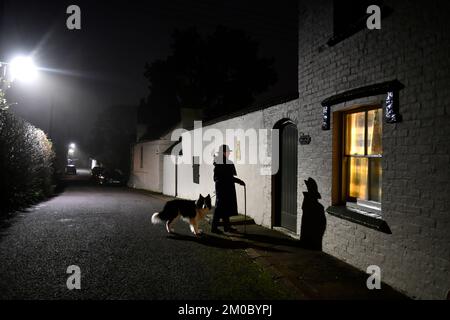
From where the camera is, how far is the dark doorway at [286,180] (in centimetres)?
825

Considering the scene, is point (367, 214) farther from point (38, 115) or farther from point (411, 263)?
point (38, 115)

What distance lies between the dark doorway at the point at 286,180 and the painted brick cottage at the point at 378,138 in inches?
1.0

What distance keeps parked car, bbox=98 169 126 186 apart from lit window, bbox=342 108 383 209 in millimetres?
26332

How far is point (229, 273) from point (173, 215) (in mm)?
3111

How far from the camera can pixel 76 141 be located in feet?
258

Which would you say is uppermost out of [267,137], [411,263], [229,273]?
[267,137]

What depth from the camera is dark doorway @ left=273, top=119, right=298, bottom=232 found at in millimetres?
8250

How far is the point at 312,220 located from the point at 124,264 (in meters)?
3.71

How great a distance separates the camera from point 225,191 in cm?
852

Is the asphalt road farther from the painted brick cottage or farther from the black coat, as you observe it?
the painted brick cottage

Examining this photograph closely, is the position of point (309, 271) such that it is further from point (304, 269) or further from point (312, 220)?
point (312, 220)
